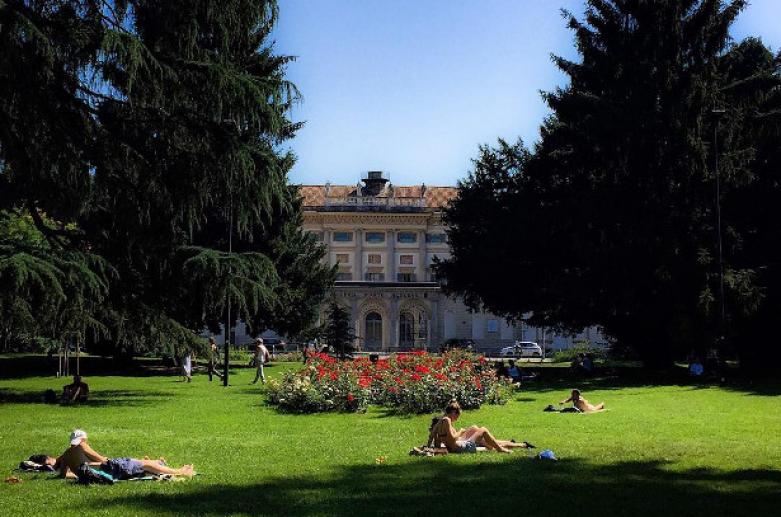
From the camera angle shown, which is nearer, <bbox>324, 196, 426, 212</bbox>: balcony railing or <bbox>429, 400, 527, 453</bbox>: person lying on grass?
<bbox>429, 400, 527, 453</bbox>: person lying on grass

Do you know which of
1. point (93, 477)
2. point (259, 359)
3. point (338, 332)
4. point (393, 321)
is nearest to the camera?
point (93, 477)

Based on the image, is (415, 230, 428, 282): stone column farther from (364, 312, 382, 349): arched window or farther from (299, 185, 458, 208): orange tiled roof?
(364, 312, 382, 349): arched window

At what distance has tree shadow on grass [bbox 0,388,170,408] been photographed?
18625 mm

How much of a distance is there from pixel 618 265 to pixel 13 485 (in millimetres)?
21617

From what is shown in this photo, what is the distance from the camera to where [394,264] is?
77.3 m

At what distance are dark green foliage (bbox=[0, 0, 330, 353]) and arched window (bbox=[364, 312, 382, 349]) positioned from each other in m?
49.2

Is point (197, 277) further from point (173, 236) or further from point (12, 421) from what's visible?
point (12, 421)

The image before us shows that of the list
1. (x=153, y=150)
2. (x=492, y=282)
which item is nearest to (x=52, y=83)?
(x=153, y=150)

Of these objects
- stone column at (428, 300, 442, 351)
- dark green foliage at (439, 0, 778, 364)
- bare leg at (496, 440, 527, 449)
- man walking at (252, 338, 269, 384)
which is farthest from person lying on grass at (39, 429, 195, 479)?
stone column at (428, 300, 442, 351)

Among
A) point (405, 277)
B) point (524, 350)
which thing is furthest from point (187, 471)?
point (405, 277)

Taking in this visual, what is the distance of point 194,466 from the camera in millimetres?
9648

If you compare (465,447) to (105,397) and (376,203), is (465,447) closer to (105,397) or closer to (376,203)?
(105,397)

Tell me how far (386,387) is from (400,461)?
23.1ft

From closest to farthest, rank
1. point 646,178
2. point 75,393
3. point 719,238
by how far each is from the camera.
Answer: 1. point 75,393
2. point 719,238
3. point 646,178
